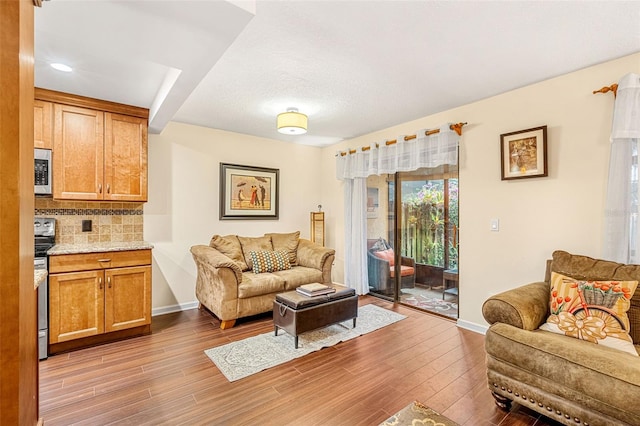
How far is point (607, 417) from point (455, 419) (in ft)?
2.38

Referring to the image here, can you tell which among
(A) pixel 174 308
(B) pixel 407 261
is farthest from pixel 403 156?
(A) pixel 174 308

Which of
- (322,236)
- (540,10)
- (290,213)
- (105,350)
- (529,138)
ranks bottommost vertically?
(105,350)

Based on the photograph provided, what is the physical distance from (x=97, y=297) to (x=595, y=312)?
390 cm

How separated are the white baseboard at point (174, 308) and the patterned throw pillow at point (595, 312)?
3718 millimetres

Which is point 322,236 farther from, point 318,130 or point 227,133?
point 227,133

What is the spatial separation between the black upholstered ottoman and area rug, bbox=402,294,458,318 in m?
1.26

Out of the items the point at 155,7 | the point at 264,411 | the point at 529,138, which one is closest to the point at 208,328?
the point at 264,411

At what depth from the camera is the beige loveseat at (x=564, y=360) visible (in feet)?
4.76

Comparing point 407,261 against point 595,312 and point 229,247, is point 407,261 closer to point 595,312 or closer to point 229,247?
point 595,312

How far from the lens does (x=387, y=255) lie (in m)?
4.33

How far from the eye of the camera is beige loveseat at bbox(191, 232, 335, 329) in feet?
10.2

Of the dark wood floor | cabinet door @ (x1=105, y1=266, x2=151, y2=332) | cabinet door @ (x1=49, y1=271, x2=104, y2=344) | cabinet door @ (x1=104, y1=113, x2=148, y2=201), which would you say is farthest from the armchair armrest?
cabinet door @ (x1=49, y1=271, x2=104, y2=344)

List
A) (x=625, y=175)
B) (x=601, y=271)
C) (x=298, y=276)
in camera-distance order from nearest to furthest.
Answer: (x=601, y=271), (x=625, y=175), (x=298, y=276)

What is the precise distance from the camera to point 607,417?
1452 millimetres
